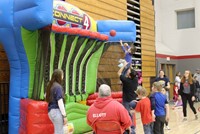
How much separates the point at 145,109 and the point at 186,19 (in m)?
11.4

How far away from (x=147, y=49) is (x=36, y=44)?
6561 millimetres

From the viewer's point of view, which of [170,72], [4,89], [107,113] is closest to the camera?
[107,113]

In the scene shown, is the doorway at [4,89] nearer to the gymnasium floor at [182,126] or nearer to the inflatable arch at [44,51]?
the inflatable arch at [44,51]

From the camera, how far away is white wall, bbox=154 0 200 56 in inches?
547

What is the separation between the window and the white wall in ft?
0.90

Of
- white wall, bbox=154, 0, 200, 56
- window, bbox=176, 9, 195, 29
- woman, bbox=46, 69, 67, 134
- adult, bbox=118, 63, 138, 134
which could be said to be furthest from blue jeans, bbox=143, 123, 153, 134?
window, bbox=176, 9, 195, 29

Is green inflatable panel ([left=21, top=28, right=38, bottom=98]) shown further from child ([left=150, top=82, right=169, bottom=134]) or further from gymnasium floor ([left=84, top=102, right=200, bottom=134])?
gymnasium floor ([left=84, top=102, right=200, bottom=134])

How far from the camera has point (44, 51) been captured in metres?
4.52

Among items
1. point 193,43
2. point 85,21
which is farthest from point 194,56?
point 85,21

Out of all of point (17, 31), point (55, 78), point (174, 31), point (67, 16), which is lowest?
point (55, 78)

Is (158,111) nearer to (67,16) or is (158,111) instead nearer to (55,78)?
(55,78)

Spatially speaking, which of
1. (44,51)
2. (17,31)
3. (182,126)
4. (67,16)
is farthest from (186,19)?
(17,31)

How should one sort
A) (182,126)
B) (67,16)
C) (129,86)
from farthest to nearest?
(182,126), (67,16), (129,86)

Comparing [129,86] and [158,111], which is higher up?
[129,86]
